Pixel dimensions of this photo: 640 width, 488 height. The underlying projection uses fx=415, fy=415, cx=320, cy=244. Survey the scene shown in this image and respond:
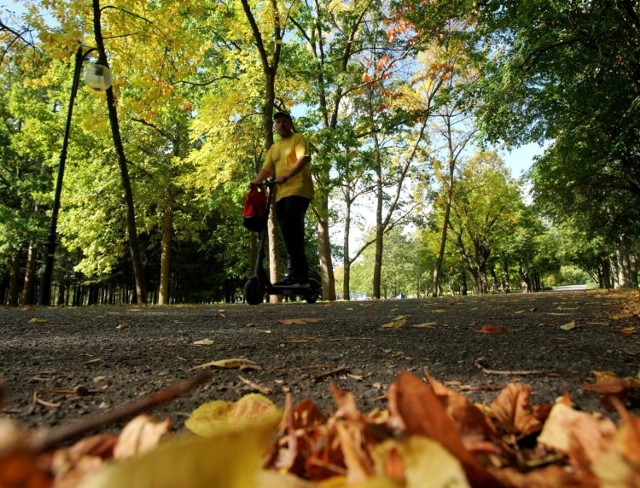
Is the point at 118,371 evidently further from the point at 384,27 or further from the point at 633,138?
the point at 384,27

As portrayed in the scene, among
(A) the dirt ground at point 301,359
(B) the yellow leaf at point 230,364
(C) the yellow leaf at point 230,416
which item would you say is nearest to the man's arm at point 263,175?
(A) the dirt ground at point 301,359

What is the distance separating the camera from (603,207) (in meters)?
16.7

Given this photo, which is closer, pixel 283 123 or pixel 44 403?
pixel 44 403

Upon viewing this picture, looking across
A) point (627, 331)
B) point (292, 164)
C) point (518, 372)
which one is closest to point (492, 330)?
point (627, 331)

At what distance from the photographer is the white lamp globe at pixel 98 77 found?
8.24 m

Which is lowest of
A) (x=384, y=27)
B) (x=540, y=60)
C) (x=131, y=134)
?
(x=540, y=60)

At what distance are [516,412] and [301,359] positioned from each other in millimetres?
1239

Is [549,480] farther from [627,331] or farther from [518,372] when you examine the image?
[627,331]

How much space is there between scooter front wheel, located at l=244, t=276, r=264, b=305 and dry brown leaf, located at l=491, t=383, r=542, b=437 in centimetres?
516

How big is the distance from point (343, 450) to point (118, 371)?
5.10 ft

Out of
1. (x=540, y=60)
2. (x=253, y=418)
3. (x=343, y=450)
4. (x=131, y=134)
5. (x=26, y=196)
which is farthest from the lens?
(x=26, y=196)

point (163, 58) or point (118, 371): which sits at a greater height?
point (163, 58)

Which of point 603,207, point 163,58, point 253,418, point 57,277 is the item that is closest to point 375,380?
point 253,418

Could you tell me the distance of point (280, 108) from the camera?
13.7 metres
